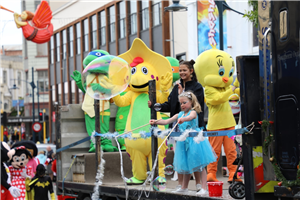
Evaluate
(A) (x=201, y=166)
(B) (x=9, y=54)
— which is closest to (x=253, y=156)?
(A) (x=201, y=166)

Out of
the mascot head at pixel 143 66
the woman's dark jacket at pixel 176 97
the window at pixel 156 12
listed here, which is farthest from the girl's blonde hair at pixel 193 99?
the window at pixel 156 12

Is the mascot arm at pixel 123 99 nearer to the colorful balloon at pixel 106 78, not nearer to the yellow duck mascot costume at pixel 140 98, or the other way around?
the yellow duck mascot costume at pixel 140 98

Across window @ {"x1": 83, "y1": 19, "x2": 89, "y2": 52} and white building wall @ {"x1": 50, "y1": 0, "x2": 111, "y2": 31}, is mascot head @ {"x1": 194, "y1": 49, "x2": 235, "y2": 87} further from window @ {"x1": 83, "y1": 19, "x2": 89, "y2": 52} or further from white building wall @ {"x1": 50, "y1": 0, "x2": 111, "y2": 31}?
window @ {"x1": 83, "y1": 19, "x2": 89, "y2": 52}

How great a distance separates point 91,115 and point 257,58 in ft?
16.7

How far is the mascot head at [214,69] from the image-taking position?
705cm

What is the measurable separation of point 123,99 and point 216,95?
1.51 m

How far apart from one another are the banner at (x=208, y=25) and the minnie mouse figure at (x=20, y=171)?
10.6 metres

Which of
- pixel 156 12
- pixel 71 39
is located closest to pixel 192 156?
pixel 156 12

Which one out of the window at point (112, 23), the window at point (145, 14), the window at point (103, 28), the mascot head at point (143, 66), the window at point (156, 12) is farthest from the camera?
the window at point (103, 28)

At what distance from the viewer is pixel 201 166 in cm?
597

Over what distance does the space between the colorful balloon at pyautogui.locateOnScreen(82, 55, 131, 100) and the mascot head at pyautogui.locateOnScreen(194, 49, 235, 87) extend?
102 centimetres

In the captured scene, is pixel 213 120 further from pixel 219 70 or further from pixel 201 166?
pixel 201 166

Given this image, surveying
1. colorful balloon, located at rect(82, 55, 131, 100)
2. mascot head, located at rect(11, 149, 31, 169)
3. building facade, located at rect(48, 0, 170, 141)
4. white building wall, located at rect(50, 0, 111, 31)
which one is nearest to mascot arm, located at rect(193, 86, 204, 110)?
colorful balloon, located at rect(82, 55, 131, 100)

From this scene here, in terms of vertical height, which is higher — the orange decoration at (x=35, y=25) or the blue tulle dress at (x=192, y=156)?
the orange decoration at (x=35, y=25)
